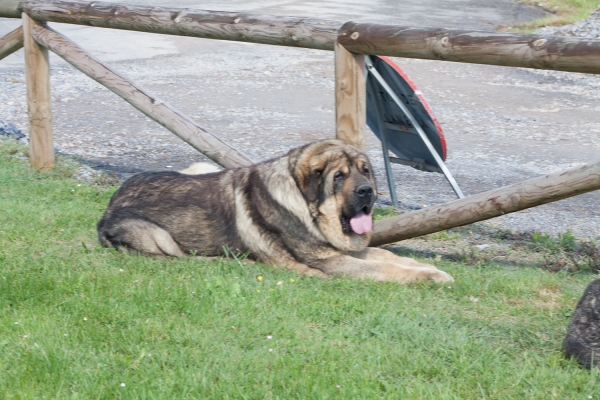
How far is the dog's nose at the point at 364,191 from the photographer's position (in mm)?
5043

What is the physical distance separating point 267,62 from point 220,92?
2506 millimetres

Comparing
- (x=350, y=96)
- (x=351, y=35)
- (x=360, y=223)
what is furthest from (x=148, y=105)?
(x=360, y=223)

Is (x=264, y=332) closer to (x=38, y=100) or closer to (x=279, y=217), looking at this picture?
(x=279, y=217)

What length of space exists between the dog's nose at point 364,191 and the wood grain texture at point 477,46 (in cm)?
96

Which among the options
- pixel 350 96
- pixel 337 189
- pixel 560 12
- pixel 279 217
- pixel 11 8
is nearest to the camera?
pixel 337 189

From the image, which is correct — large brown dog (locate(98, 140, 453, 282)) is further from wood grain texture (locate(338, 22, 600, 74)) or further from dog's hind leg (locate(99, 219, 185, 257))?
wood grain texture (locate(338, 22, 600, 74))

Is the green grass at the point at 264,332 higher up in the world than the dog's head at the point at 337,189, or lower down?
lower down

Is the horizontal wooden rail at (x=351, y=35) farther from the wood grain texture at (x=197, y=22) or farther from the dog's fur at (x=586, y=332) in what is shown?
the dog's fur at (x=586, y=332)

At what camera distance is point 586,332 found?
363 cm

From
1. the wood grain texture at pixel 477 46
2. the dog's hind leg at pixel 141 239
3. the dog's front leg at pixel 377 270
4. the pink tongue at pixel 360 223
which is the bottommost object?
the dog's front leg at pixel 377 270

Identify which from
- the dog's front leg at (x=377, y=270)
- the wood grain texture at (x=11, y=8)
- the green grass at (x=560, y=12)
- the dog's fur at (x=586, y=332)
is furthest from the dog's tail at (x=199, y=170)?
the green grass at (x=560, y=12)

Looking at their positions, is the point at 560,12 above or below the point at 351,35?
below

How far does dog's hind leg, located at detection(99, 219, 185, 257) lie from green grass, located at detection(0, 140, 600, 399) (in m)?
0.12

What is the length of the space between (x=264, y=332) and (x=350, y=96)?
218cm
